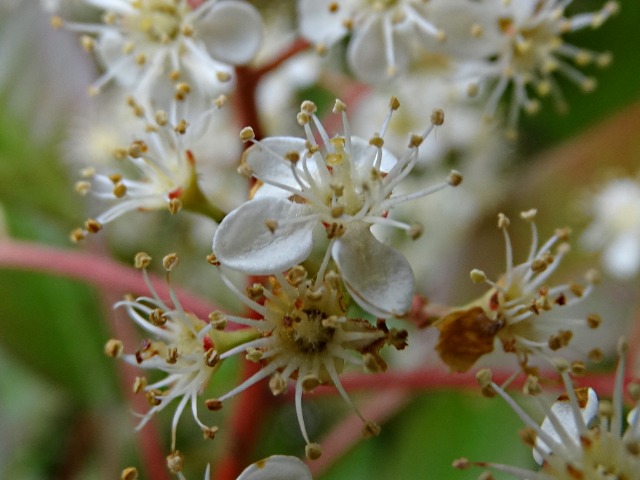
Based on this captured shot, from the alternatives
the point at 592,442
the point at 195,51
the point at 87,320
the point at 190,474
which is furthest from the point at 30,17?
the point at 592,442

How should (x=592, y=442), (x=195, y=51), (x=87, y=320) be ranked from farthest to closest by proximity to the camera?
(x=87, y=320)
(x=195, y=51)
(x=592, y=442)

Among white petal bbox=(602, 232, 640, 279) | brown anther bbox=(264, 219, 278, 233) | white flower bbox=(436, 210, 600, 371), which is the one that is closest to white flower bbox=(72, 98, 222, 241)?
brown anther bbox=(264, 219, 278, 233)

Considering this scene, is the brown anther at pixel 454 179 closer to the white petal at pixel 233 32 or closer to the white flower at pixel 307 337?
the white flower at pixel 307 337

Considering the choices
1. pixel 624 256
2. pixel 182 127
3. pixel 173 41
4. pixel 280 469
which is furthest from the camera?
pixel 624 256

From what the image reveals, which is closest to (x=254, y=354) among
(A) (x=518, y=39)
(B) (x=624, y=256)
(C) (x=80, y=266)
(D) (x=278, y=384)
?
(D) (x=278, y=384)

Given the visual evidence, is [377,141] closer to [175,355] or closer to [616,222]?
[175,355]

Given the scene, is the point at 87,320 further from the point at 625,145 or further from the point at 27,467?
the point at 625,145
